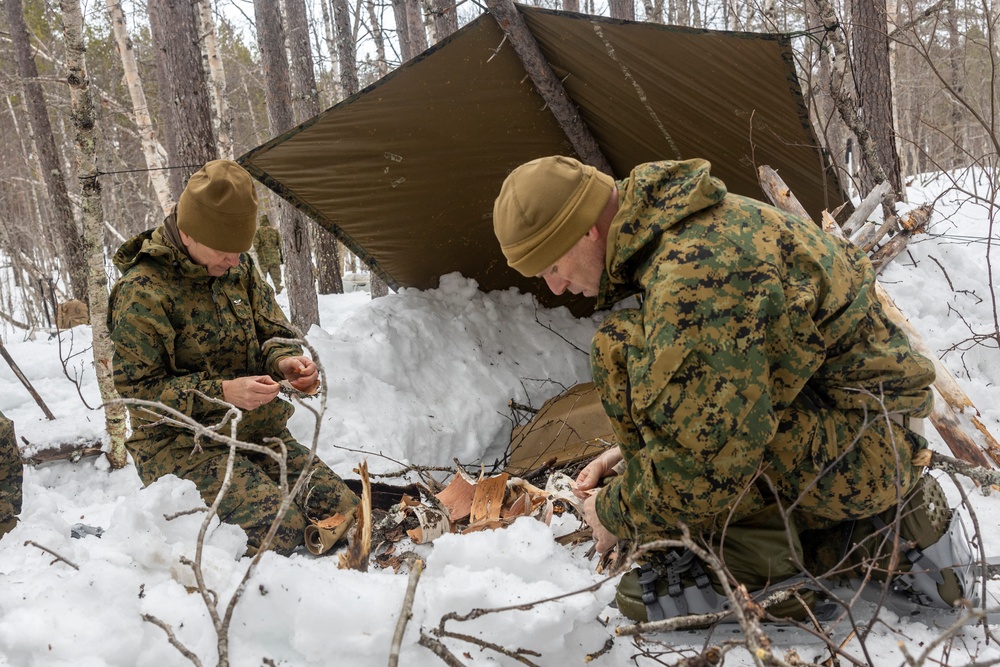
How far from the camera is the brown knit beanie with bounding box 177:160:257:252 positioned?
2619 millimetres

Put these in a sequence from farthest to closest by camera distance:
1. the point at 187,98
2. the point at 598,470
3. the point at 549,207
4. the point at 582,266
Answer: the point at 187,98 < the point at 598,470 < the point at 582,266 < the point at 549,207

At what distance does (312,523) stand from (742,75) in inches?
121

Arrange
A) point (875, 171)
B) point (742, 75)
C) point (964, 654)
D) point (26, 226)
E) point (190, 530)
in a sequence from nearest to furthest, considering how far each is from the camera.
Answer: point (964, 654), point (190, 530), point (742, 75), point (875, 171), point (26, 226)

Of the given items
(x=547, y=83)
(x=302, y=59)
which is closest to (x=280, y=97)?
(x=302, y=59)


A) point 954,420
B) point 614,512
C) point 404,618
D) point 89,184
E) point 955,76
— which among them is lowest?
point 954,420

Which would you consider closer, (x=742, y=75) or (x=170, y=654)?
(x=170, y=654)

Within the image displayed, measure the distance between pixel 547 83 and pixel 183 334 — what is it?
256 cm

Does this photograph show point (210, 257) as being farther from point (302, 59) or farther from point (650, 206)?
point (302, 59)

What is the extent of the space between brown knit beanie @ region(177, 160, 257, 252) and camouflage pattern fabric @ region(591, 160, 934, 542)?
1.60 meters

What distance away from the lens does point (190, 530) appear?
2.08 m

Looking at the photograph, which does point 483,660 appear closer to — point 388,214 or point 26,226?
point 388,214

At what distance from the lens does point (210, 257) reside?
2.79 meters

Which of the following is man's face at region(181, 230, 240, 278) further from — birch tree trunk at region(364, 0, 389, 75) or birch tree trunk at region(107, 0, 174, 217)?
birch tree trunk at region(364, 0, 389, 75)

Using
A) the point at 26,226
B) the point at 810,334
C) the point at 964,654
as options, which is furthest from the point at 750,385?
the point at 26,226
